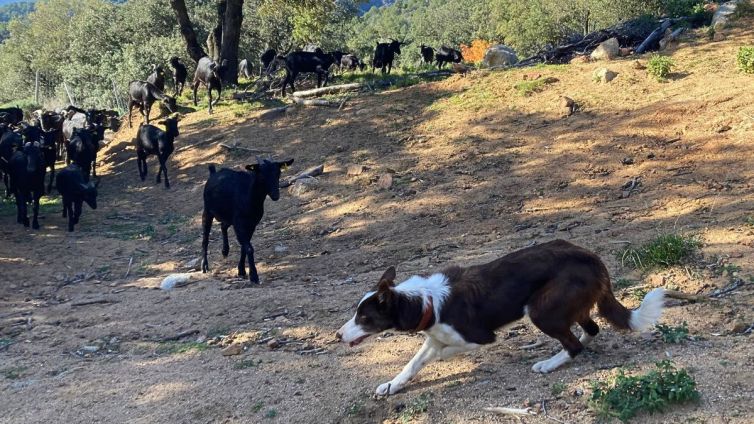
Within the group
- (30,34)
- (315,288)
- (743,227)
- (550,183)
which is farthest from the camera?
(30,34)

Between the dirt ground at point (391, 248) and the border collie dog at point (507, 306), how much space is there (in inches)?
10.9

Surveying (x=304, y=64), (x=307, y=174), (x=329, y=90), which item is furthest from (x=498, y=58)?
(x=307, y=174)

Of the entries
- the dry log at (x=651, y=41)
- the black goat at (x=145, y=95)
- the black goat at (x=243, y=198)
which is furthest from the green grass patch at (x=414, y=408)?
the black goat at (x=145, y=95)

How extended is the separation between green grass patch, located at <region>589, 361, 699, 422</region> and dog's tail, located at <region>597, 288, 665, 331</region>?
779 millimetres

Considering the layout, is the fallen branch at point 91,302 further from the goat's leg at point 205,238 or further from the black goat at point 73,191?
the black goat at point 73,191

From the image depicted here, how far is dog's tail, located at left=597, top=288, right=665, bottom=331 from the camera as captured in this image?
4.81 metres

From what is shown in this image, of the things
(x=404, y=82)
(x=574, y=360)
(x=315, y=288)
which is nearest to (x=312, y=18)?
(x=404, y=82)

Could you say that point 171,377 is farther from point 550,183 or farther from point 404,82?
point 404,82

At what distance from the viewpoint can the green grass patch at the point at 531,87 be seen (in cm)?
1514

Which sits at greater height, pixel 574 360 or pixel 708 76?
pixel 708 76

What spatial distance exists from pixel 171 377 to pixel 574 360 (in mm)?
3656

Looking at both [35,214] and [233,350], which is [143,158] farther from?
[233,350]

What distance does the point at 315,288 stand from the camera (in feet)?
27.2

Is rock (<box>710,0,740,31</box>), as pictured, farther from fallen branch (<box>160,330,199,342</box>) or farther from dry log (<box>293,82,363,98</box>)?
fallen branch (<box>160,330,199,342</box>)
